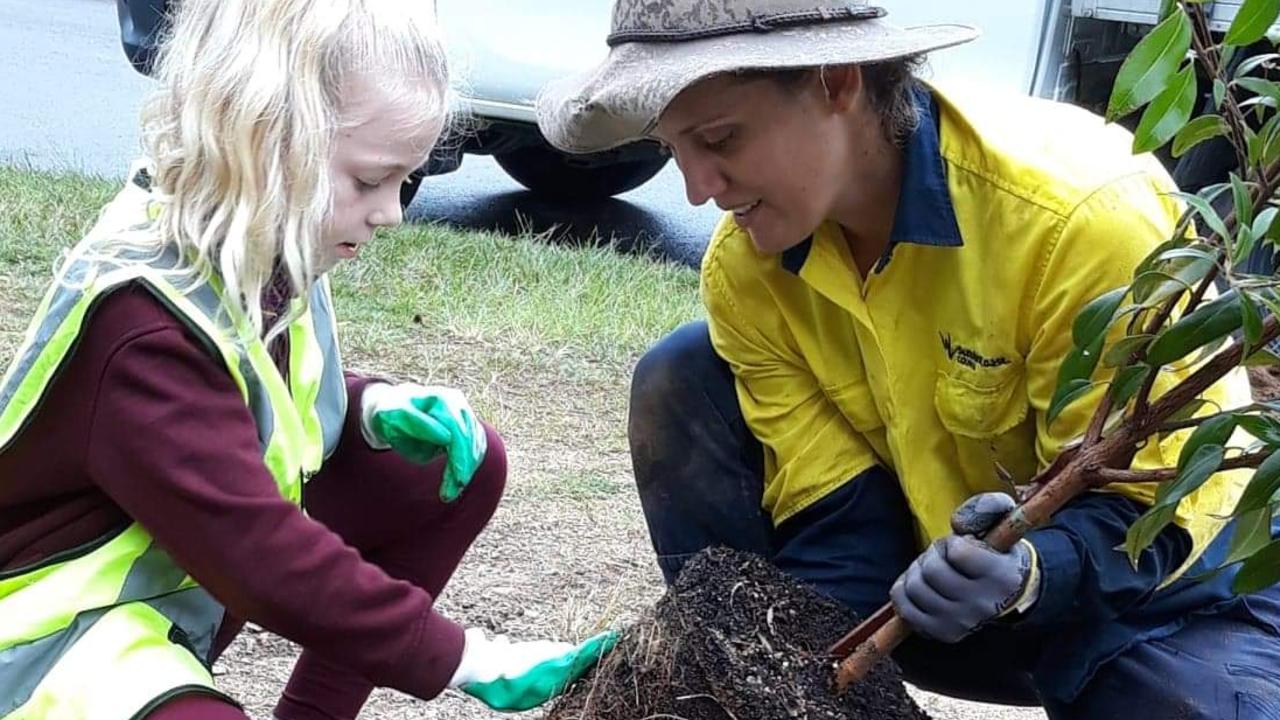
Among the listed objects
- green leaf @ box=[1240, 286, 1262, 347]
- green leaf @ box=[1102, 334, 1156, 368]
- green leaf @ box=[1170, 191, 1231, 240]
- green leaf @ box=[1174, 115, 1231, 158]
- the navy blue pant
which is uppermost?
green leaf @ box=[1174, 115, 1231, 158]

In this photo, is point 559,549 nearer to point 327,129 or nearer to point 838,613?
point 838,613

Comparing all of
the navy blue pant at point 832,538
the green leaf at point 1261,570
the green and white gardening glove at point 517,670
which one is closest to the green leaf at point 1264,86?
the green leaf at point 1261,570

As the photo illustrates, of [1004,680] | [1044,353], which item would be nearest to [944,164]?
[1044,353]

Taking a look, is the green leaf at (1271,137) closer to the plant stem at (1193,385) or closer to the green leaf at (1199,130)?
the green leaf at (1199,130)

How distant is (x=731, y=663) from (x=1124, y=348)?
1.70 feet

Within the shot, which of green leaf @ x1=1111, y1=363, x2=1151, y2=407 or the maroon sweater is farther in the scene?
the maroon sweater

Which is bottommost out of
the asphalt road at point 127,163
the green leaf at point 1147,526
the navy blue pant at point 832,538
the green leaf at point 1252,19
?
the asphalt road at point 127,163

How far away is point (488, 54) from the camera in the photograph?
5141 millimetres

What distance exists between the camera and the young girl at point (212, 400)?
4.61 feet

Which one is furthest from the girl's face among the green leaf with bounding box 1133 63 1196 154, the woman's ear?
the green leaf with bounding box 1133 63 1196 154

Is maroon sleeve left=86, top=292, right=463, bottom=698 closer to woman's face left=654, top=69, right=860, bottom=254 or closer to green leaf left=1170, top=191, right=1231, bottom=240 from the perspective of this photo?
woman's face left=654, top=69, right=860, bottom=254

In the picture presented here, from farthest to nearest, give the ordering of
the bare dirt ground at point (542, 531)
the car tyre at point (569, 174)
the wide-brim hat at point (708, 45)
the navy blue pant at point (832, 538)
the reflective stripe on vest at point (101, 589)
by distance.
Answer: the car tyre at point (569, 174)
the bare dirt ground at point (542, 531)
the navy blue pant at point (832, 538)
the wide-brim hat at point (708, 45)
the reflective stripe on vest at point (101, 589)

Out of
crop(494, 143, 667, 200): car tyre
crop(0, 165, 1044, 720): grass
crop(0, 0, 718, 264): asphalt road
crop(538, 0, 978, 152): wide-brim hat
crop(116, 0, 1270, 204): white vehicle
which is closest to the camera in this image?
crop(538, 0, 978, 152): wide-brim hat

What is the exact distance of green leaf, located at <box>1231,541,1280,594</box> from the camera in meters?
1.18
